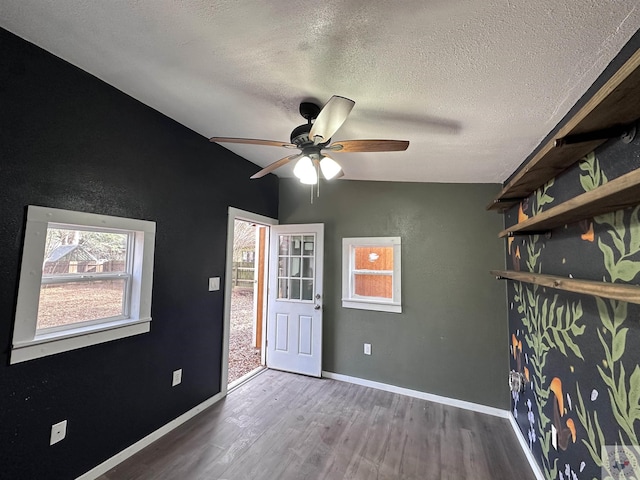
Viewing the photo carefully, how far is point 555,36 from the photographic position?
107 centimetres

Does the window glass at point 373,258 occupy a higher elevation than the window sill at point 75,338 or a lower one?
higher

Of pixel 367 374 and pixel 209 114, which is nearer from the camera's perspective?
pixel 209 114

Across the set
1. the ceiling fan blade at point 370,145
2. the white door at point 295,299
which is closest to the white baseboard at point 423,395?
the white door at point 295,299

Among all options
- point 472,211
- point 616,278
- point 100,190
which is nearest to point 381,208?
point 472,211

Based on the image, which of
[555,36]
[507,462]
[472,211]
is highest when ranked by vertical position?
[555,36]

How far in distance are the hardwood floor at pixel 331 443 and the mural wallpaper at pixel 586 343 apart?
1.52 ft

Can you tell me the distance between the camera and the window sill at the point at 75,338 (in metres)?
1.60

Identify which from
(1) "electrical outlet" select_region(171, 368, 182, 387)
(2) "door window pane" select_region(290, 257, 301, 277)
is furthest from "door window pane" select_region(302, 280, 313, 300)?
(1) "electrical outlet" select_region(171, 368, 182, 387)

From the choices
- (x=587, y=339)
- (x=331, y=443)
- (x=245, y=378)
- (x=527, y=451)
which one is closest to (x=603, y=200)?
(x=587, y=339)

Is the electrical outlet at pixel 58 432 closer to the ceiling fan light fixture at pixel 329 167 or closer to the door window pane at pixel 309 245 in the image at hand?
the ceiling fan light fixture at pixel 329 167

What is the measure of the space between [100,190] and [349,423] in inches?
115

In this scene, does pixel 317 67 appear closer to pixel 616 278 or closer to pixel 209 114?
pixel 209 114

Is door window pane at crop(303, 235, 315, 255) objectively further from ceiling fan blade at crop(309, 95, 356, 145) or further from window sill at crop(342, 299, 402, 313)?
ceiling fan blade at crop(309, 95, 356, 145)

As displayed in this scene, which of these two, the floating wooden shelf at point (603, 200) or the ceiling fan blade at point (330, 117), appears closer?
the floating wooden shelf at point (603, 200)
